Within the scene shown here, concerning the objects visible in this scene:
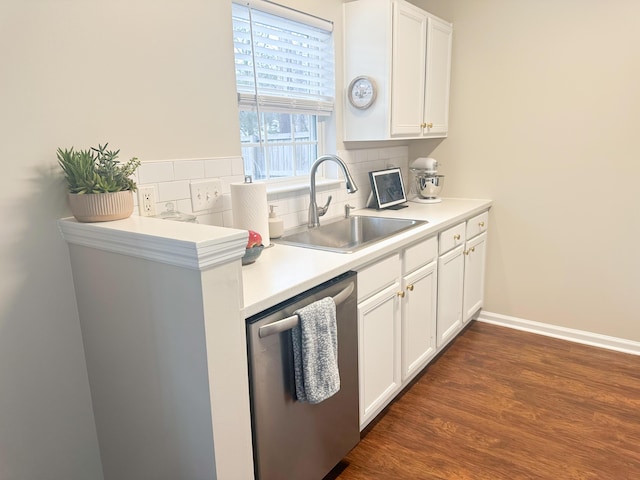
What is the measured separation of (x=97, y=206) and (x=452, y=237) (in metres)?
1.94

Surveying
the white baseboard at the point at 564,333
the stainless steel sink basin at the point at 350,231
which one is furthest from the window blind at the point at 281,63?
the white baseboard at the point at 564,333

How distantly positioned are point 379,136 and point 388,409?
1.51 m

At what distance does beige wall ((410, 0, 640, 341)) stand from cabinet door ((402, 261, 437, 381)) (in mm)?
1020

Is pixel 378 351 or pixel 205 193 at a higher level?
pixel 205 193

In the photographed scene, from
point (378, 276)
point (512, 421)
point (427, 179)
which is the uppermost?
point (427, 179)

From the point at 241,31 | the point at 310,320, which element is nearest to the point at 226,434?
the point at 310,320

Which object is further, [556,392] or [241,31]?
[556,392]

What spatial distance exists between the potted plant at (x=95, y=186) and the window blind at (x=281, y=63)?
84 cm

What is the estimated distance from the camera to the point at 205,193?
1.91m

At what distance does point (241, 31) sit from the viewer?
2.09 metres

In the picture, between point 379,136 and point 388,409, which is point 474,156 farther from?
point 388,409

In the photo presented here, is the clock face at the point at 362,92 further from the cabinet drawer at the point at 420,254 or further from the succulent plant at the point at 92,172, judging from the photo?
the succulent plant at the point at 92,172

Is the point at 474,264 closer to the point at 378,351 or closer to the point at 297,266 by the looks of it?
the point at 378,351

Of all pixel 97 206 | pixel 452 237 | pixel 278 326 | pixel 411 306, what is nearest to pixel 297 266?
pixel 278 326
